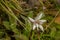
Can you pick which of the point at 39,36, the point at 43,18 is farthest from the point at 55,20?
the point at 39,36

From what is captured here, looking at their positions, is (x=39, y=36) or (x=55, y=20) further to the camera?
→ (x=55, y=20)

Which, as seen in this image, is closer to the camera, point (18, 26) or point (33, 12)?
point (18, 26)

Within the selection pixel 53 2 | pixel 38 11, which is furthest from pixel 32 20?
pixel 53 2

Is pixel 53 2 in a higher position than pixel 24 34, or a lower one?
higher

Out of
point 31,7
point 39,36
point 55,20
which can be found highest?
point 31,7

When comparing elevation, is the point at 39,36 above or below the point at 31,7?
below

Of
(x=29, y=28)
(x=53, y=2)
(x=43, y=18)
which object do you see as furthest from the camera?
(x=53, y=2)

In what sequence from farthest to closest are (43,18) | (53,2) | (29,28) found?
1. (53,2)
2. (43,18)
3. (29,28)

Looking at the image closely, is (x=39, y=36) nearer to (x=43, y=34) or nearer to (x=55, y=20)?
(x=43, y=34)

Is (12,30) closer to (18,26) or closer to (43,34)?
(18,26)
